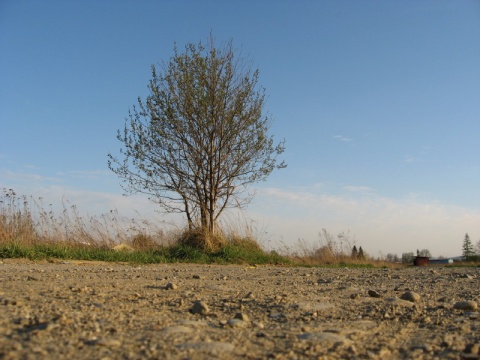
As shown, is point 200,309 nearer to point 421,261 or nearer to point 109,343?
point 109,343

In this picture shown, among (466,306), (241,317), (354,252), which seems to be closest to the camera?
(241,317)

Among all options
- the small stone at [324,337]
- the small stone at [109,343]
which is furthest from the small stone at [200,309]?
the small stone at [109,343]

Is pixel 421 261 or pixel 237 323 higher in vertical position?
pixel 421 261

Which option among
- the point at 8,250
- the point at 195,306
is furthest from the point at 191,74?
the point at 195,306

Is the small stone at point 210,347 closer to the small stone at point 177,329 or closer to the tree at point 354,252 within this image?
the small stone at point 177,329

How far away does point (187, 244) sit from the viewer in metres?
12.2

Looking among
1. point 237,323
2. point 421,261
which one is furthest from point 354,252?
point 237,323

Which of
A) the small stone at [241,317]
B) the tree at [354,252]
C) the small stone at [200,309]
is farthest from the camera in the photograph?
the tree at [354,252]

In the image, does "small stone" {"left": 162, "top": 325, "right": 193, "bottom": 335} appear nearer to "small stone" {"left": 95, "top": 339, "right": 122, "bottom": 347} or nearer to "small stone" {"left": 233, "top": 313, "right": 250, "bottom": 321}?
"small stone" {"left": 95, "top": 339, "right": 122, "bottom": 347}

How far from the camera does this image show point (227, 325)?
104 inches

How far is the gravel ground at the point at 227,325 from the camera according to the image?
2064mm

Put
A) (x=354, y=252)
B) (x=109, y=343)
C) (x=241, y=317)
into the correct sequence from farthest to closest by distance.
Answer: (x=354, y=252)
(x=241, y=317)
(x=109, y=343)

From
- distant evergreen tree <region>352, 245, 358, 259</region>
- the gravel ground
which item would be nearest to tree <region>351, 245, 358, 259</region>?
distant evergreen tree <region>352, 245, 358, 259</region>

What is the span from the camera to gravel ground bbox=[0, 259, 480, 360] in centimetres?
206
